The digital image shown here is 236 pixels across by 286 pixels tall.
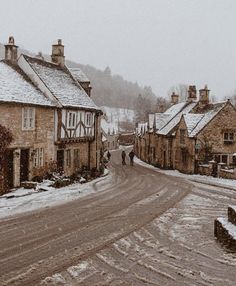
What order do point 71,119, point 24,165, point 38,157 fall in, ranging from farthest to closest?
point 71,119 → point 38,157 → point 24,165

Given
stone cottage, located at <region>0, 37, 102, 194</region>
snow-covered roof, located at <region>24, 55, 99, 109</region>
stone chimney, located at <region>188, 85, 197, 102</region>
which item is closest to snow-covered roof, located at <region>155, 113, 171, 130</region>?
stone chimney, located at <region>188, 85, 197, 102</region>

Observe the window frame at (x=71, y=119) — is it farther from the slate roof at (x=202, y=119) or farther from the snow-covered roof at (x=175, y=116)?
the snow-covered roof at (x=175, y=116)

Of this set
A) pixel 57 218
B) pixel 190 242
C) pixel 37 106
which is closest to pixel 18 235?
pixel 57 218

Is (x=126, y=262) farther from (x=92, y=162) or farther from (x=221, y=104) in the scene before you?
(x=221, y=104)

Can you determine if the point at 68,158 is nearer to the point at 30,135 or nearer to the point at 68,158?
the point at 68,158

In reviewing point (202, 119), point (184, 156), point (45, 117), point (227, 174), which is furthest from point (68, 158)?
point (202, 119)

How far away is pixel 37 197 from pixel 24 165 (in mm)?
4422

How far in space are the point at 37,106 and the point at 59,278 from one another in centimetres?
1898

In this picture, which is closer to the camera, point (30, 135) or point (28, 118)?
point (28, 118)

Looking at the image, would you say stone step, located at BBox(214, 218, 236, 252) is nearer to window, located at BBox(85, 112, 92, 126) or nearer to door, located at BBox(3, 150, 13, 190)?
door, located at BBox(3, 150, 13, 190)

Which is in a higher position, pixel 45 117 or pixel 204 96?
pixel 204 96

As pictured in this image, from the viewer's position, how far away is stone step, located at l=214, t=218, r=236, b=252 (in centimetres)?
1469

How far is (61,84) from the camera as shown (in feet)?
118

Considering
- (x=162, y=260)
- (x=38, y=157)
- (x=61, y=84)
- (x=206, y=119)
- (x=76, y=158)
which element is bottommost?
(x=162, y=260)
